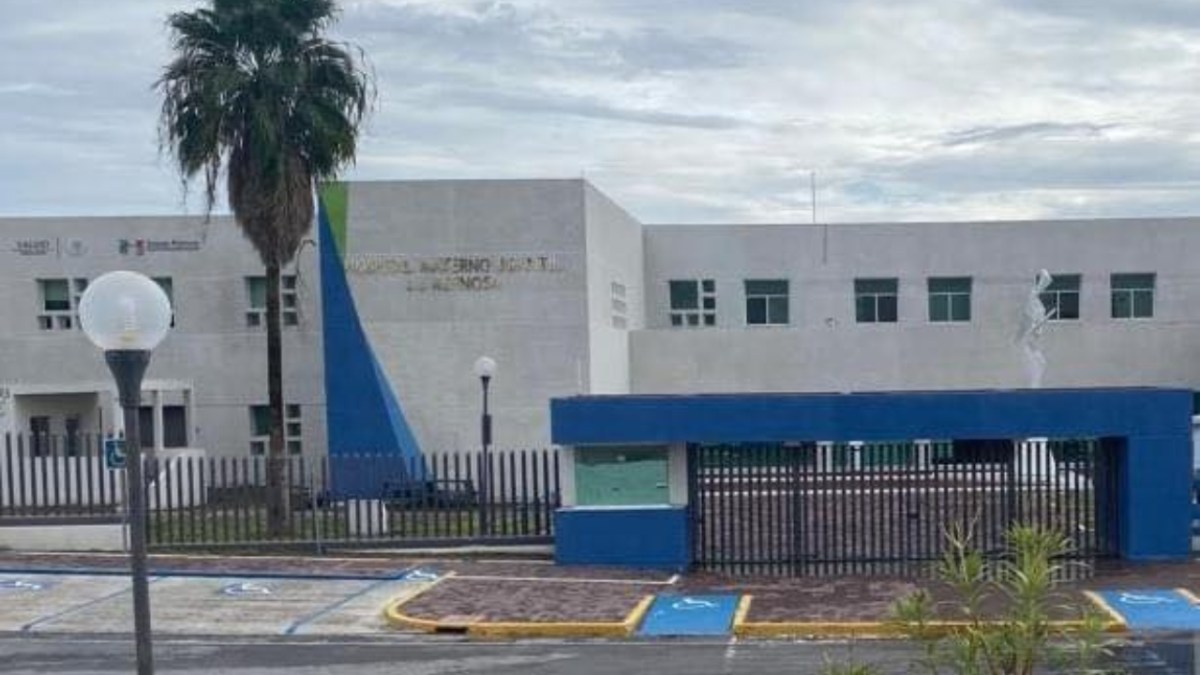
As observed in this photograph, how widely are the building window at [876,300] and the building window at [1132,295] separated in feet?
21.5

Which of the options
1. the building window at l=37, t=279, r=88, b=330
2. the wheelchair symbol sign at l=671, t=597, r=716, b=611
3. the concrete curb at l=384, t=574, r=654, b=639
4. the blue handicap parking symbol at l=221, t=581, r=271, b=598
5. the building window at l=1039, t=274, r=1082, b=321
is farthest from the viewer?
the building window at l=1039, t=274, r=1082, b=321

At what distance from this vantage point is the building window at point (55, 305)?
126 feet

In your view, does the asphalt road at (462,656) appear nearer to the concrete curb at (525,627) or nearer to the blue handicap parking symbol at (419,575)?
the concrete curb at (525,627)

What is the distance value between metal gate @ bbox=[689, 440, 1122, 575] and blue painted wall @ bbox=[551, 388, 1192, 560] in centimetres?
33

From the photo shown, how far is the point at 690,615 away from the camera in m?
18.1

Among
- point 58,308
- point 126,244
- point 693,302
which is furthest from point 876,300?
point 58,308

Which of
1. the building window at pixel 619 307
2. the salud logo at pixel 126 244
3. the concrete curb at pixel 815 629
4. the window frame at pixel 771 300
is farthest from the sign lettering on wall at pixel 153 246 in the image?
the concrete curb at pixel 815 629

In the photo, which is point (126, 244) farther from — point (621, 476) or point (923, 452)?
point (923, 452)

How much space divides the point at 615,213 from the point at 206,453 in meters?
12.4

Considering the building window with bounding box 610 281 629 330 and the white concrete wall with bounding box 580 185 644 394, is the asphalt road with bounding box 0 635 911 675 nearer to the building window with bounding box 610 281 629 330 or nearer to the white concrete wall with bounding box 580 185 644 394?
the white concrete wall with bounding box 580 185 644 394

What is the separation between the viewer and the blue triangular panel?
1422 inches

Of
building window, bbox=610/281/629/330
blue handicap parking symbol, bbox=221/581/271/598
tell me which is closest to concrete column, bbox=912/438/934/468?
blue handicap parking symbol, bbox=221/581/271/598

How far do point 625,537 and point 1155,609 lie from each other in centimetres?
740

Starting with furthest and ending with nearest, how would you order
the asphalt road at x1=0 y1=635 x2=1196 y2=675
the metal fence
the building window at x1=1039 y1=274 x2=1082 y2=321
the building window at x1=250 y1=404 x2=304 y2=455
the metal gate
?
the building window at x1=1039 y1=274 x2=1082 y2=321
the building window at x1=250 y1=404 x2=304 y2=455
the metal fence
the metal gate
the asphalt road at x1=0 y1=635 x2=1196 y2=675
